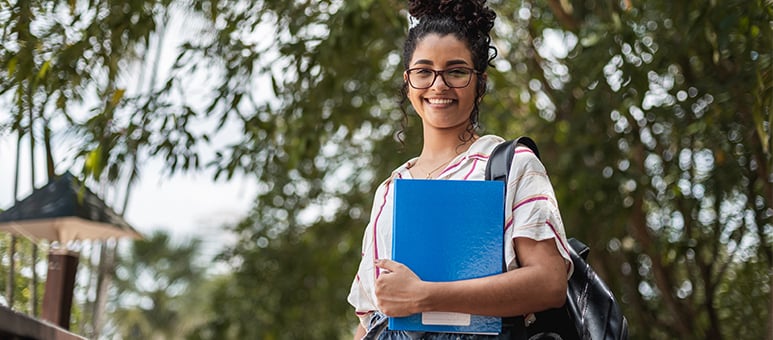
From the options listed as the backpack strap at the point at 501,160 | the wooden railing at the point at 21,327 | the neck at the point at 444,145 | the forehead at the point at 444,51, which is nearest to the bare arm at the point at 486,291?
the backpack strap at the point at 501,160

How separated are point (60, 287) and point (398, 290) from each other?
8.89 ft

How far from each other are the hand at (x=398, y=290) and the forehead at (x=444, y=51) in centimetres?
43

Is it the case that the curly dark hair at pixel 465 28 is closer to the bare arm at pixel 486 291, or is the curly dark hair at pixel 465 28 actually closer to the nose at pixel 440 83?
the nose at pixel 440 83

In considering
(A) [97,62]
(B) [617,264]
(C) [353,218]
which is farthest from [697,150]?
(A) [97,62]

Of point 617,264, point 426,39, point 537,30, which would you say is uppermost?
point 537,30

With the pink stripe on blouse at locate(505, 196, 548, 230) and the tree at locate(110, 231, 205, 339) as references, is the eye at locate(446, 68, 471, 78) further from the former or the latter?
the tree at locate(110, 231, 205, 339)

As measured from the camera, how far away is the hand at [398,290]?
1.83 metres

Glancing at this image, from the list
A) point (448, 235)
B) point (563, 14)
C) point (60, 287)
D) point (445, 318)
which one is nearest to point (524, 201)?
point (448, 235)

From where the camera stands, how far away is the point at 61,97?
432 cm

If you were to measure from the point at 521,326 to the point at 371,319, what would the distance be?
0.33 meters

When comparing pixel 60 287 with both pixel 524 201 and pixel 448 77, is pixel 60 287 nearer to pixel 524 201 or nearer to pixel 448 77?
pixel 448 77

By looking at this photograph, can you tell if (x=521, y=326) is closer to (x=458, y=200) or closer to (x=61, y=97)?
(x=458, y=200)

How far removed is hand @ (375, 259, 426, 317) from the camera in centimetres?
183

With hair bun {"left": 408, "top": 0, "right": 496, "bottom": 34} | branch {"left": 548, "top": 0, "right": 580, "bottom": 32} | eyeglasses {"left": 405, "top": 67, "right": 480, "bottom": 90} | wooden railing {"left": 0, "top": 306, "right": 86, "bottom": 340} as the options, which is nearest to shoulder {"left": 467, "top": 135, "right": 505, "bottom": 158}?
eyeglasses {"left": 405, "top": 67, "right": 480, "bottom": 90}
